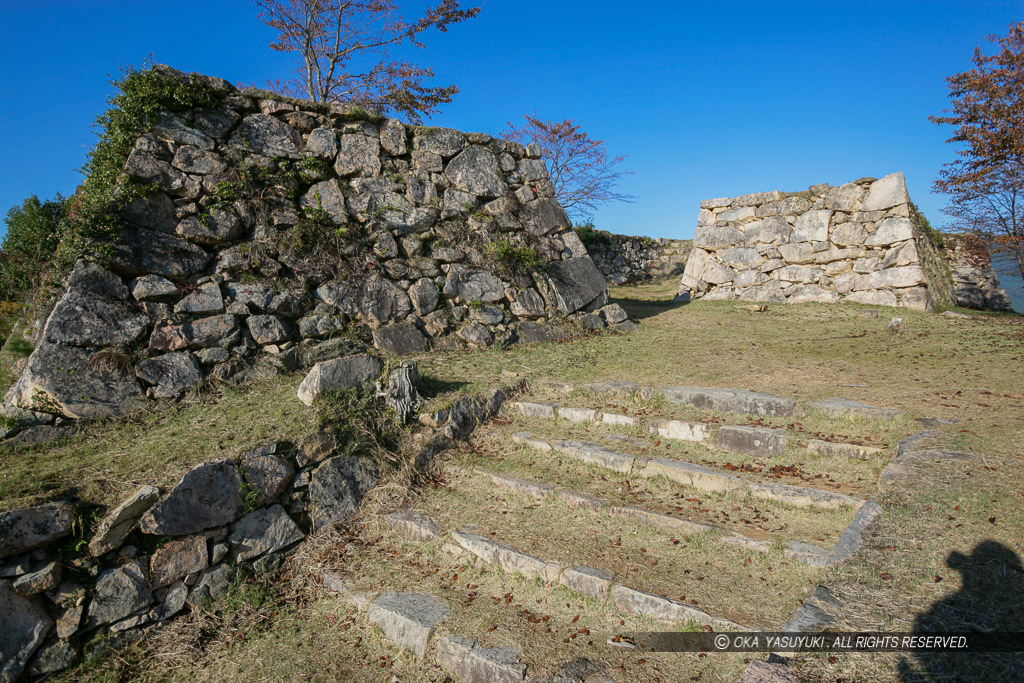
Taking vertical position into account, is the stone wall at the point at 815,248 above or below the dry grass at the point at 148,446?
above

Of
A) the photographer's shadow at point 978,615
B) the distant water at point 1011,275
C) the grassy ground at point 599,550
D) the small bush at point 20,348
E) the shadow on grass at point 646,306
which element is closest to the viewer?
the photographer's shadow at point 978,615

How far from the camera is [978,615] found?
238 cm

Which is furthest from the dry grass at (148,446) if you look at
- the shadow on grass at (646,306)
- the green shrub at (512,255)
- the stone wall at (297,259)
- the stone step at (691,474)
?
the shadow on grass at (646,306)

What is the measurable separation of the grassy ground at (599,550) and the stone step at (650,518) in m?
0.11

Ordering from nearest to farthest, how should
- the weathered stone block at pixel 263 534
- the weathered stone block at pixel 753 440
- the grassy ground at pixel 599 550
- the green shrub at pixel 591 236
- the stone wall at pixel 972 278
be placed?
the grassy ground at pixel 599 550 < the weathered stone block at pixel 263 534 < the weathered stone block at pixel 753 440 < the stone wall at pixel 972 278 < the green shrub at pixel 591 236

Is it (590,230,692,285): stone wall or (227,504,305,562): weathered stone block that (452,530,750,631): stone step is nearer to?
(227,504,305,562): weathered stone block

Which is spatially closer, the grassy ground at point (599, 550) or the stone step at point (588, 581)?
the grassy ground at point (599, 550)

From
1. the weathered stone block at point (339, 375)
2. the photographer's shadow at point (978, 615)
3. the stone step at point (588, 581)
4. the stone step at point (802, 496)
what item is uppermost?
the weathered stone block at point (339, 375)

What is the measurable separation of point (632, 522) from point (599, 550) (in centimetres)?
37

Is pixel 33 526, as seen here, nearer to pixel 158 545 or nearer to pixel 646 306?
pixel 158 545

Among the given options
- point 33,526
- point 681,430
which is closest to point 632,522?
point 681,430

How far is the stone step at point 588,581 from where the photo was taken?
2.70 metres

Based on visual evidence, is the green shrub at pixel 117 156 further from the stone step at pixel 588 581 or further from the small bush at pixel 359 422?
the stone step at pixel 588 581

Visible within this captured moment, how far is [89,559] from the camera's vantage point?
3.15 metres
